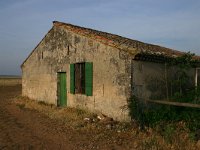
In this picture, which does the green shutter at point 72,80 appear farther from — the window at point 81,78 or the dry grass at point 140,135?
the dry grass at point 140,135

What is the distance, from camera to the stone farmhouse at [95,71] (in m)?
10.1

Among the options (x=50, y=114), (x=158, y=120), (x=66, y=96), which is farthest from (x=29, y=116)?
(x=158, y=120)

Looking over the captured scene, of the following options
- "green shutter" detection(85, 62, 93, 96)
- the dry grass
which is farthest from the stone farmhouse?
the dry grass

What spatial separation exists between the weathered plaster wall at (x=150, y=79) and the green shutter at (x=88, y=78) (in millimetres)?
2383

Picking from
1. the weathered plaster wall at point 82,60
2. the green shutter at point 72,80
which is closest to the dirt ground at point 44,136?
the weathered plaster wall at point 82,60

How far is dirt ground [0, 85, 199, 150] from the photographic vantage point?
24.0 feet

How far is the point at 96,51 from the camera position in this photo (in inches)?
452

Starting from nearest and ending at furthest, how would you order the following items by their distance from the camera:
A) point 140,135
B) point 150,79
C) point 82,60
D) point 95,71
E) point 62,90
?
1. point 140,135
2. point 150,79
3. point 95,71
4. point 82,60
5. point 62,90

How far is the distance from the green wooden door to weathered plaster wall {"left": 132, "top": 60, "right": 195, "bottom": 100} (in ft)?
16.3

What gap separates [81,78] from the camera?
1257 centimetres

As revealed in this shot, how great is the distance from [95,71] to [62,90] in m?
3.32

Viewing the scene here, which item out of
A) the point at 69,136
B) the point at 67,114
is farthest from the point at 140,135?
the point at 67,114

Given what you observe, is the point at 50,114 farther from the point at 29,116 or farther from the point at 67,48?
the point at 67,48

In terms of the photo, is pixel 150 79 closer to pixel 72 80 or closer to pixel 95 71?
pixel 95 71
